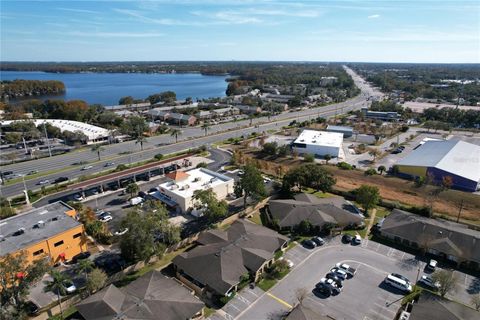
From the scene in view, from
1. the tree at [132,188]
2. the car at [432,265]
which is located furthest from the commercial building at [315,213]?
→ the tree at [132,188]

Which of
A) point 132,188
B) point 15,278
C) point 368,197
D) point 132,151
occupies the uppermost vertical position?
point 15,278

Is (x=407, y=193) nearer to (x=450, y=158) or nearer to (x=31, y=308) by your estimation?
(x=450, y=158)

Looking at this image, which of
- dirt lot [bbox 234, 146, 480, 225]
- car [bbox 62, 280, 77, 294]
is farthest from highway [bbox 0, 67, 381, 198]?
car [bbox 62, 280, 77, 294]

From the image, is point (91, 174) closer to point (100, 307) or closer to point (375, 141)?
point (100, 307)

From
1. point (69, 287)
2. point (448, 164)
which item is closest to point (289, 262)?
point (69, 287)

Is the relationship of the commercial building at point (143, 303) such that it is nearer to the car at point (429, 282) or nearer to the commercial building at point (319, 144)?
the car at point (429, 282)

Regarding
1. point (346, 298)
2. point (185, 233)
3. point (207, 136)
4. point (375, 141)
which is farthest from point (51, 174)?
point (375, 141)
